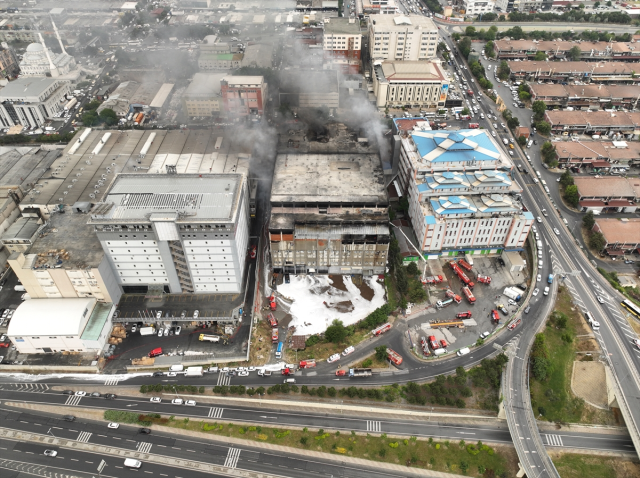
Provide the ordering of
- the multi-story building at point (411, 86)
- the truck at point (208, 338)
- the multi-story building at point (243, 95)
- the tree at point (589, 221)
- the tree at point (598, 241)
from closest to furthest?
the truck at point (208, 338) → the tree at point (598, 241) → the tree at point (589, 221) → the multi-story building at point (243, 95) → the multi-story building at point (411, 86)

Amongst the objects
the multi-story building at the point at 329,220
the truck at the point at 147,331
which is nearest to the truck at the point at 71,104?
the multi-story building at the point at 329,220

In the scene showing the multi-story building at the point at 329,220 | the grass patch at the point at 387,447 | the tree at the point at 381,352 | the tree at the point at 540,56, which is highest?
the tree at the point at 540,56

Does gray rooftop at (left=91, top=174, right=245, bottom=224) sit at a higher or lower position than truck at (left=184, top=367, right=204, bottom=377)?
higher

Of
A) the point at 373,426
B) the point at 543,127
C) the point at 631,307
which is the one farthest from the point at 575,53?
the point at 373,426

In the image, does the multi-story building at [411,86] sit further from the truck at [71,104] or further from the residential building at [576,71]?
the truck at [71,104]

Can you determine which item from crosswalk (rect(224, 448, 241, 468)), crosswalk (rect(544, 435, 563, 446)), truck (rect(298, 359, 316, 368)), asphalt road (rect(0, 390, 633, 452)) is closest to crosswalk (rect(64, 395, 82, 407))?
asphalt road (rect(0, 390, 633, 452))

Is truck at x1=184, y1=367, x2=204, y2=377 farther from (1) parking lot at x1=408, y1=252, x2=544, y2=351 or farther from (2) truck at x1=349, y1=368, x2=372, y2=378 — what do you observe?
(1) parking lot at x1=408, y1=252, x2=544, y2=351

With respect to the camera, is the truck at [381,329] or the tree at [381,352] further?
the truck at [381,329]
